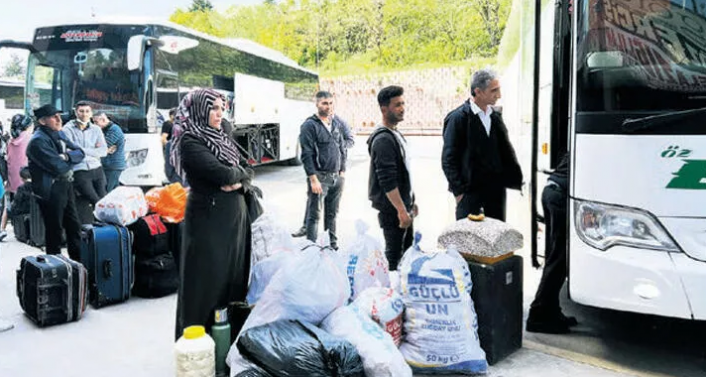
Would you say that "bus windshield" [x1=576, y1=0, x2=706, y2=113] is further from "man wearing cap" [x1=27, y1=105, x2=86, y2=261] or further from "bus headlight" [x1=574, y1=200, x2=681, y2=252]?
"man wearing cap" [x1=27, y1=105, x2=86, y2=261]

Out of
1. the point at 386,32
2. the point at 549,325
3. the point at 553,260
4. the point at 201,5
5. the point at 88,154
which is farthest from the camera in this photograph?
the point at 201,5

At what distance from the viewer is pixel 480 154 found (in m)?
4.25

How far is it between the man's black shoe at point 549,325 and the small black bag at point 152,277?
3.06 m

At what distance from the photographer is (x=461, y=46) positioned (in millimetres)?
35969

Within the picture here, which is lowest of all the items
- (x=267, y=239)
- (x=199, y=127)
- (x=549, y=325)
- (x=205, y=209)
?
(x=549, y=325)

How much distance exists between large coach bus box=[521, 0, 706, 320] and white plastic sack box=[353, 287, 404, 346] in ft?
3.36

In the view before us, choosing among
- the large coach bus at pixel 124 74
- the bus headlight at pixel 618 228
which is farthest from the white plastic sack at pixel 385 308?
the large coach bus at pixel 124 74

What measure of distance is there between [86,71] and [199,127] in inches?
302

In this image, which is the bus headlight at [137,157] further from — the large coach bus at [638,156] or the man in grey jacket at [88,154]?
the large coach bus at [638,156]

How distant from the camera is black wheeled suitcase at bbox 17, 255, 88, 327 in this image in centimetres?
446

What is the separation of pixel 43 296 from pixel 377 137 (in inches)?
107

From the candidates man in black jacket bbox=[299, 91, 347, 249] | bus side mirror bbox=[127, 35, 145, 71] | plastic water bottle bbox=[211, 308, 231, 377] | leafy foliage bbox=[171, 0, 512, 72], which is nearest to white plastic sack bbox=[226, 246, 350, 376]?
plastic water bottle bbox=[211, 308, 231, 377]

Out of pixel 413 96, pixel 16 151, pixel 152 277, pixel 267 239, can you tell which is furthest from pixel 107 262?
pixel 413 96

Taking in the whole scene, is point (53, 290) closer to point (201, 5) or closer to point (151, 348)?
point (151, 348)
